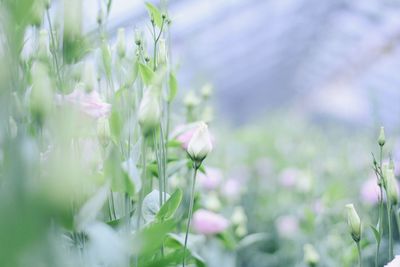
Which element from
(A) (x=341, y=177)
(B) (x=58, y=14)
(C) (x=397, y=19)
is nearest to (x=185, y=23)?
(C) (x=397, y=19)

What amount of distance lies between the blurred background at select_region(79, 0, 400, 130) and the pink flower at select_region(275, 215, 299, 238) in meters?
0.43

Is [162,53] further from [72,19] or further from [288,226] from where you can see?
[288,226]

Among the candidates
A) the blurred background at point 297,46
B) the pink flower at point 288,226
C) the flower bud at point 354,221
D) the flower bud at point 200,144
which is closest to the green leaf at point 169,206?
the flower bud at point 200,144

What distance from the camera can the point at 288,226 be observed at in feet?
3.96

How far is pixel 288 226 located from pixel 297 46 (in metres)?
5.62

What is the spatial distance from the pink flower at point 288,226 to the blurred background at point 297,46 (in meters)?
0.43

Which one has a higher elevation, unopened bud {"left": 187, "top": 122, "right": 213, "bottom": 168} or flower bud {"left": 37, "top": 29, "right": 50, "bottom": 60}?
flower bud {"left": 37, "top": 29, "right": 50, "bottom": 60}

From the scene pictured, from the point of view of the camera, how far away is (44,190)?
0.20 meters

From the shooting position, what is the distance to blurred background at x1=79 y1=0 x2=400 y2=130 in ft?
11.3

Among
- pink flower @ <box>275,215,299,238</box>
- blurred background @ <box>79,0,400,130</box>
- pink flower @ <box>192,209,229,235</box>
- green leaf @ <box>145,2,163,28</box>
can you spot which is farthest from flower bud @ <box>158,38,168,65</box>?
pink flower @ <box>275,215,299,238</box>

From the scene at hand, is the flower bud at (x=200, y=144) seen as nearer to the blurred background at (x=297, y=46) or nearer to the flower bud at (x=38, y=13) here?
the flower bud at (x=38, y=13)

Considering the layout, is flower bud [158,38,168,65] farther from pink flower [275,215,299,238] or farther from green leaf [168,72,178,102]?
pink flower [275,215,299,238]

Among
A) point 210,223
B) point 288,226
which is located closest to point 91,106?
point 210,223

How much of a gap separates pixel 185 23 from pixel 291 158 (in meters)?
1.68
